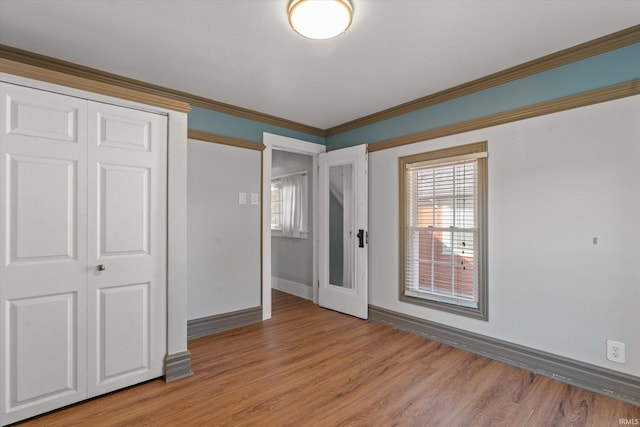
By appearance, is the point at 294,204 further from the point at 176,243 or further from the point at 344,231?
the point at 176,243

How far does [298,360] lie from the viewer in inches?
109

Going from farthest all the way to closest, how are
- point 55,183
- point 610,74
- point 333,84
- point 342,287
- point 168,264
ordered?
point 342,287
point 333,84
point 168,264
point 610,74
point 55,183

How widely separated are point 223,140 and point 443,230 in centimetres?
258

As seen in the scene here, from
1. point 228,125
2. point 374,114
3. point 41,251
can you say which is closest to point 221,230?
point 228,125

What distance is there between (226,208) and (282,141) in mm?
1158

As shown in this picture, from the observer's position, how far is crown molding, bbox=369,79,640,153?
7.27ft

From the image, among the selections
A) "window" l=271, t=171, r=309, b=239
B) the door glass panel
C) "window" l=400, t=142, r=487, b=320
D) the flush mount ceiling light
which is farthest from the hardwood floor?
the flush mount ceiling light

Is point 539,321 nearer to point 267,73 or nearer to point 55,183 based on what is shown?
point 267,73

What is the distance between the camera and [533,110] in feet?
8.55

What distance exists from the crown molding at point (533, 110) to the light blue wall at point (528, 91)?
46mm

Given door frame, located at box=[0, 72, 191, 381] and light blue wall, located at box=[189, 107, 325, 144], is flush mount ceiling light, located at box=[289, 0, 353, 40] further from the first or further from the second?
light blue wall, located at box=[189, 107, 325, 144]

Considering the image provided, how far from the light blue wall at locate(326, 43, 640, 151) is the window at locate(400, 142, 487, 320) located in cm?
34

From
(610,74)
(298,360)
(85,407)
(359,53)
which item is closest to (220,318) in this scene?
(298,360)

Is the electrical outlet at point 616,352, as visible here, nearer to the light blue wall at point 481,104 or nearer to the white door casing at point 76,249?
the light blue wall at point 481,104
